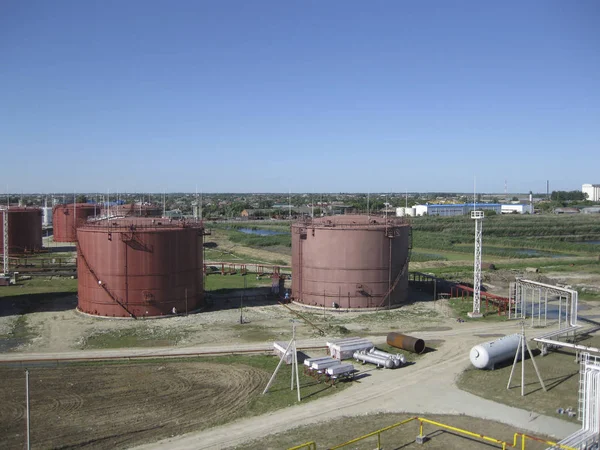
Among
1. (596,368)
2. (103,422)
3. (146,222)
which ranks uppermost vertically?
(146,222)

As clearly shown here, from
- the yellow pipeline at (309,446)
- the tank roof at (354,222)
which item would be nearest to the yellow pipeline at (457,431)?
the yellow pipeline at (309,446)

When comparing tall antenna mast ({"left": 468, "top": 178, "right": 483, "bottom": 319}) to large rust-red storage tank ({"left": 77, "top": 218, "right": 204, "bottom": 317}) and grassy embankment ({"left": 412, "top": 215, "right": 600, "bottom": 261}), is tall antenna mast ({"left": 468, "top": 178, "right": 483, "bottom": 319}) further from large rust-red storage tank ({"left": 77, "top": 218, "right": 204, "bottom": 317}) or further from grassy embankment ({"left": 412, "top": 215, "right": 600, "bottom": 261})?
grassy embankment ({"left": 412, "top": 215, "right": 600, "bottom": 261})

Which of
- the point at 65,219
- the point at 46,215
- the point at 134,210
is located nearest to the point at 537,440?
the point at 134,210

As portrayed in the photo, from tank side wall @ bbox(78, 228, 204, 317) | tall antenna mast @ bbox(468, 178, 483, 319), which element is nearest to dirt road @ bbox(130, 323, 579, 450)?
tall antenna mast @ bbox(468, 178, 483, 319)

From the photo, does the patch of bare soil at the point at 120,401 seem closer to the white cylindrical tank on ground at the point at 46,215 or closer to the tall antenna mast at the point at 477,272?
the tall antenna mast at the point at 477,272

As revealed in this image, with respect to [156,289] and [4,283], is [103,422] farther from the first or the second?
[4,283]

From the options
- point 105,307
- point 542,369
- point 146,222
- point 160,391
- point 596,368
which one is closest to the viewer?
point 596,368

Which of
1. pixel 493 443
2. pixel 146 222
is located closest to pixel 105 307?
pixel 146 222
